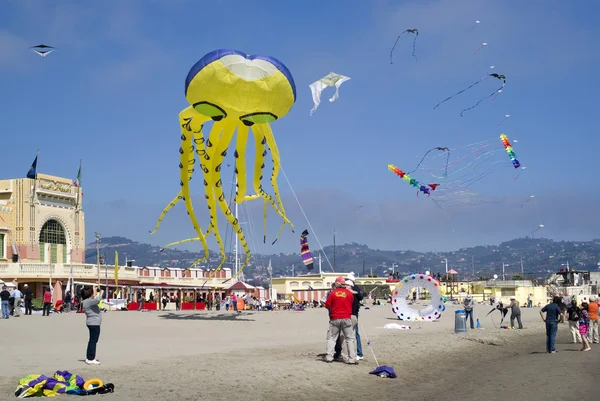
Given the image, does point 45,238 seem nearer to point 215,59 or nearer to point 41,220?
point 41,220

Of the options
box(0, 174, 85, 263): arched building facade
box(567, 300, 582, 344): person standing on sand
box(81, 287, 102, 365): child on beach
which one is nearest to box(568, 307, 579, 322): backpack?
box(567, 300, 582, 344): person standing on sand

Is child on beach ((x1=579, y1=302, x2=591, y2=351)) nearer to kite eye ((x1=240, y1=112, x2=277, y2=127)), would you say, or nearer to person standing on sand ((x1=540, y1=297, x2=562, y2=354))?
person standing on sand ((x1=540, y1=297, x2=562, y2=354))

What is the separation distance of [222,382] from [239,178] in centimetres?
1528

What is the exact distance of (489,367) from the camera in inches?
645

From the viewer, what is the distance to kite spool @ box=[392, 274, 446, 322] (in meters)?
30.3

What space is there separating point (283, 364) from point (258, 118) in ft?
39.4

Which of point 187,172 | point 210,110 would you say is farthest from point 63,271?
point 210,110

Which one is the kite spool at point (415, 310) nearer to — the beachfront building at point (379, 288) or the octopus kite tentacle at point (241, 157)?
the octopus kite tentacle at point (241, 157)

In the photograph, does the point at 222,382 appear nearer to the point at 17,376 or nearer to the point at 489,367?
the point at 17,376

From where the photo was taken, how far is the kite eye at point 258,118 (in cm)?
2358

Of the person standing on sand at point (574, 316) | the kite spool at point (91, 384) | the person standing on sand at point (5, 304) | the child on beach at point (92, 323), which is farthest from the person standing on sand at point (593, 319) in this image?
the person standing on sand at point (5, 304)

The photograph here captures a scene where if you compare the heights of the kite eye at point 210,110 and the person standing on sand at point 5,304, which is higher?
the kite eye at point 210,110

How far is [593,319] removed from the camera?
67.7ft

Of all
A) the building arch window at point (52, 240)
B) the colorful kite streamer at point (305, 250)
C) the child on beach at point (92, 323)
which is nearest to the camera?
the child on beach at point (92, 323)
